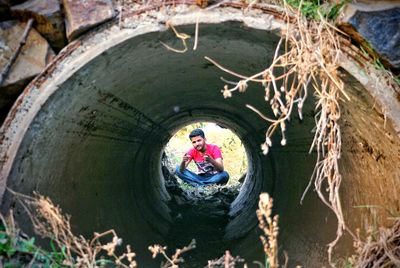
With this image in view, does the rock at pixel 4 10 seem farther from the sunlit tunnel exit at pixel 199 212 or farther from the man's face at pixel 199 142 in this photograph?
the man's face at pixel 199 142

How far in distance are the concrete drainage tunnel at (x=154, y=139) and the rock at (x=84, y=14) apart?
0.22ft

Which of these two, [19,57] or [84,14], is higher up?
[84,14]

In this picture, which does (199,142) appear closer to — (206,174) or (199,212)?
(206,174)

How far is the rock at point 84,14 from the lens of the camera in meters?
2.83

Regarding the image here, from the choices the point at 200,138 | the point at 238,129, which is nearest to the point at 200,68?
the point at 238,129

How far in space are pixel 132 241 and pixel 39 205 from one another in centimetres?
173

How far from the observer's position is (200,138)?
274 inches

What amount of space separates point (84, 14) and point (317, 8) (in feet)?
4.18

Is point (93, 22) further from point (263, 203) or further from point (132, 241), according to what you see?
point (132, 241)

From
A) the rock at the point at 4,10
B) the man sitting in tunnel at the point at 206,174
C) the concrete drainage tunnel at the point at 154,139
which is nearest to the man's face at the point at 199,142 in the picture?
the man sitting in tunnel at the point at 206,174

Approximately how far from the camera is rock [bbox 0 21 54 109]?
281 cm

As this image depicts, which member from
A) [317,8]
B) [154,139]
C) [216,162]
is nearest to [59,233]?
[317,8]

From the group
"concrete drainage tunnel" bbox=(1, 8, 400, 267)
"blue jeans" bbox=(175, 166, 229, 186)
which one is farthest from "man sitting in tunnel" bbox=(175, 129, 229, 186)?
"concrete drainage tunnel" bbox=(1, 8, 400, 267)

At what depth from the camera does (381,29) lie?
8.98ft
